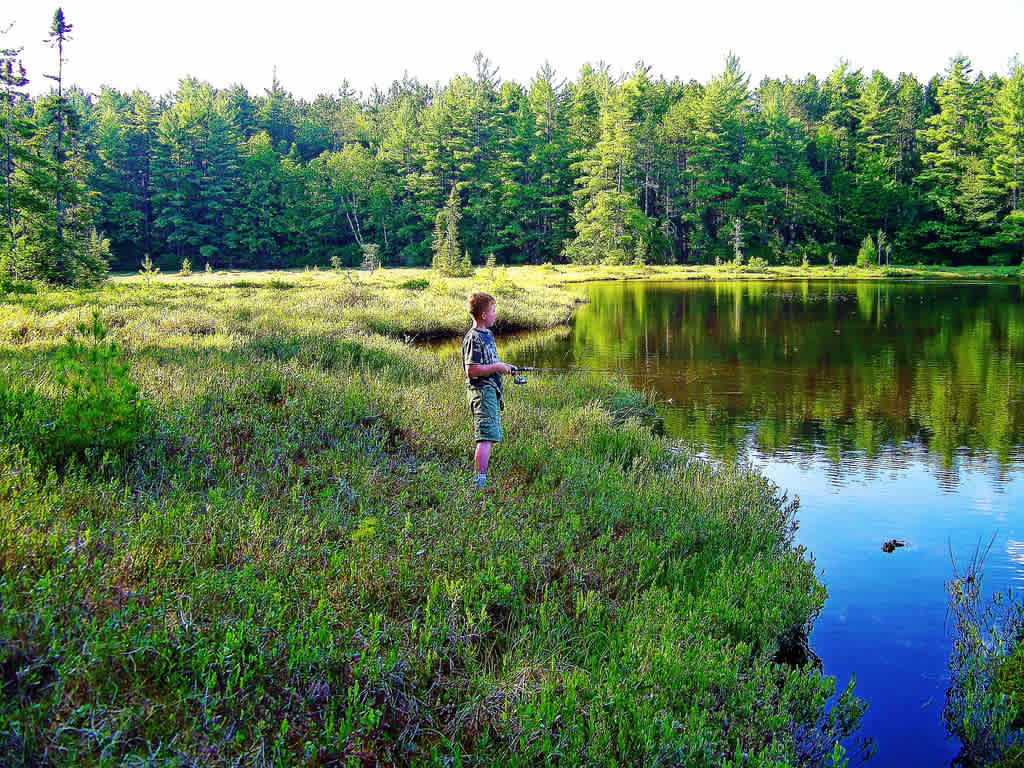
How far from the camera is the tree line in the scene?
68.6m

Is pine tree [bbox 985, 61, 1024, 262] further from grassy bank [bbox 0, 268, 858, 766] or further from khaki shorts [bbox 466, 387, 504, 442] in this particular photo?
khaki shorts [bbox 466, 387, 504, 442]

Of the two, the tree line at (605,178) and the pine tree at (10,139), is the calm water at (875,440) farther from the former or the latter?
the tree line at (605,178)

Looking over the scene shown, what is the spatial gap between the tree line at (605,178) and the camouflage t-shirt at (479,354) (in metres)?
58.8

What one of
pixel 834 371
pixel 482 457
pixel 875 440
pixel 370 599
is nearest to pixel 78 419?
pixel 370 599

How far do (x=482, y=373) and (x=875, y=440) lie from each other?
7771mm

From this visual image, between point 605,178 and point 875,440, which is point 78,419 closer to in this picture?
point 875,440

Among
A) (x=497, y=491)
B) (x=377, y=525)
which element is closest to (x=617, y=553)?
(x=497, y=491)

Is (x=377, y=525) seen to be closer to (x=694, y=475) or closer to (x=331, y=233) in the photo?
(x=694, y=475)

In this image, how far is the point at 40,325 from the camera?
494 inches

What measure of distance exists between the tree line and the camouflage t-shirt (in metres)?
58.8

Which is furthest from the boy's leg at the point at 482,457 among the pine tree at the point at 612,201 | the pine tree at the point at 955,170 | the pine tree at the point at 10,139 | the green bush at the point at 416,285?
the pine tree at the point at 955,170

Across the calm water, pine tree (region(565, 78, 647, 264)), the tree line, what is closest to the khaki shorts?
the calm water

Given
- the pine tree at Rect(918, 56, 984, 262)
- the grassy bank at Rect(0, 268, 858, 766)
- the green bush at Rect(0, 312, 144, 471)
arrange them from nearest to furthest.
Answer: the grassy bank at Rect(0, 268, 858, 766) → the green bush at Rect(0, 312, 144, 471) → the pine tree at Rect(918, 56, 984, 262)

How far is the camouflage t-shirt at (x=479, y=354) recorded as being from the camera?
6.75 meters
